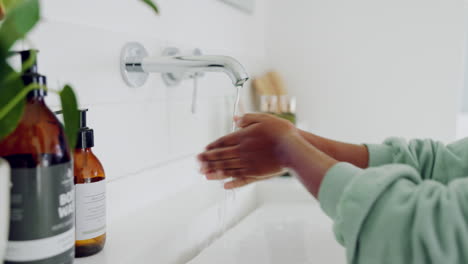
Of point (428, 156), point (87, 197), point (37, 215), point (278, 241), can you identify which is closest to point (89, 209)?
point (87, 197)

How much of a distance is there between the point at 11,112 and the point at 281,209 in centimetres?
77

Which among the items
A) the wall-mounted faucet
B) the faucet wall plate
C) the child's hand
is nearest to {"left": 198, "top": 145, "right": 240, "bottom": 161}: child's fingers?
the child's hand

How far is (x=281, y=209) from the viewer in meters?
1.01

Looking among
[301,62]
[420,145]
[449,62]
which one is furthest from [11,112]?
[449,62]

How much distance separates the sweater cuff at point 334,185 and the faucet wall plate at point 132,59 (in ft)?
1.25

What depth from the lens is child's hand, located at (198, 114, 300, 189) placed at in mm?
578

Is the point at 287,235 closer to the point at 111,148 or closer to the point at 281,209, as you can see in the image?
the point at 281,209

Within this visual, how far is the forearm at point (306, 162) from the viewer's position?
0.50 metres

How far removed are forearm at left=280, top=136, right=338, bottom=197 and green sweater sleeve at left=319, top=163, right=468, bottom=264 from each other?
4cm

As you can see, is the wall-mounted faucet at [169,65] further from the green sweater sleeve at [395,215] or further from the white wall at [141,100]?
the green sweater sleeve at [395,215]

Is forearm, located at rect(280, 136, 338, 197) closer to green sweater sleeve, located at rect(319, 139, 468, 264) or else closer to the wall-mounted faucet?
green sweater sleeve, located at rect(319, 139, 468, 264)

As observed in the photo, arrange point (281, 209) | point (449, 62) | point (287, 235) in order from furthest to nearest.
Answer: point (449, 62)
point (281, 209)
point (287, 235)

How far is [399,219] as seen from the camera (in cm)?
42

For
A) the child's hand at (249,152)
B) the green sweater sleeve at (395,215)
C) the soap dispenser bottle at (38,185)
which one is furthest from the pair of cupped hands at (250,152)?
the soap dispenser bottle at (38,185)
